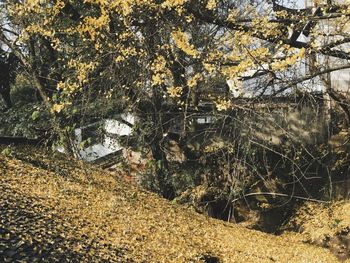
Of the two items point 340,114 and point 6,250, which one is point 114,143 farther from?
point 6,250

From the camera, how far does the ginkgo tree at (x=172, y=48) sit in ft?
20.6

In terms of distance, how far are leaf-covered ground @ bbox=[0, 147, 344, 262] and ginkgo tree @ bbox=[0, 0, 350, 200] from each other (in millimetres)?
1141

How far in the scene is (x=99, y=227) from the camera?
18.7ft

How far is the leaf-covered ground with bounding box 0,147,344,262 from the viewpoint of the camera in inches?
188

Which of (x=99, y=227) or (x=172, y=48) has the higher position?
(x=172, y=48)

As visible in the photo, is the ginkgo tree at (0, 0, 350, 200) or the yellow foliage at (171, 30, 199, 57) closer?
the yellow foliage at (171, 30, 199, 57)

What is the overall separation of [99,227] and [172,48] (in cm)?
316

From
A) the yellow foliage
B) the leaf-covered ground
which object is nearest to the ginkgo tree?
the yellow foliage

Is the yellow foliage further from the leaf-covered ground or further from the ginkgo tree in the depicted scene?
the leaf-covered ground

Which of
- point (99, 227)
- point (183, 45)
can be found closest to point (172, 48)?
point (183, 45)

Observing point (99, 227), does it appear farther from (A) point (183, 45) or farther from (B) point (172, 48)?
(B) point (172, 48)

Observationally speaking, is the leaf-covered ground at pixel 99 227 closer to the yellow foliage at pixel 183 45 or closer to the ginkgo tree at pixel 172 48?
the ginkgo tree at pixel 172 48

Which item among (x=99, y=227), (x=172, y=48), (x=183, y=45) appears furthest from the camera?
(x=172, y=48)

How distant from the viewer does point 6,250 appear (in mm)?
4234
